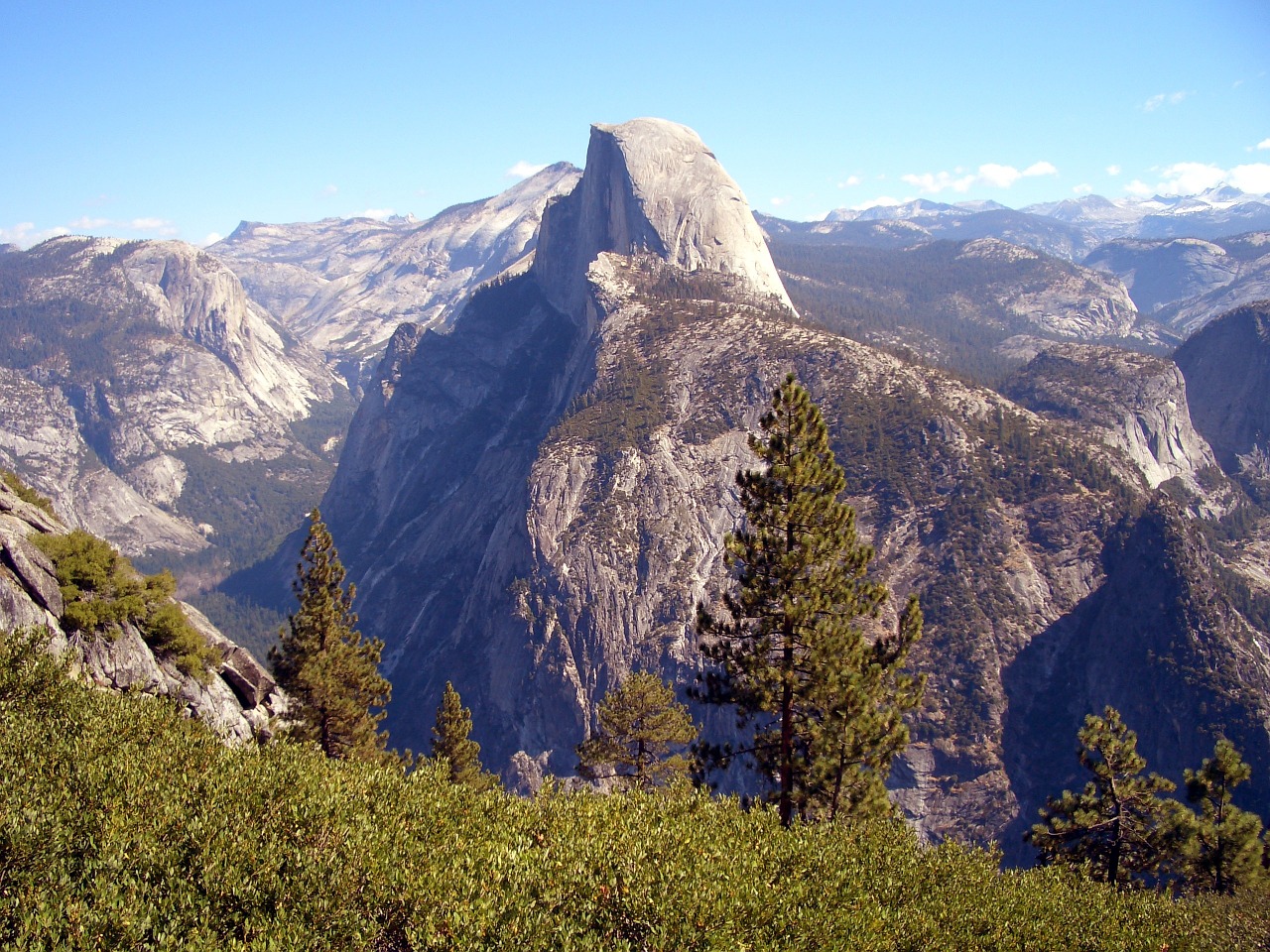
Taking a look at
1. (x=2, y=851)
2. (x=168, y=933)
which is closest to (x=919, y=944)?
(x=168, y=933)

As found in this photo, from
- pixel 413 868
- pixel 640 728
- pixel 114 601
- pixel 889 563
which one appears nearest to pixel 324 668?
pixel 114 601

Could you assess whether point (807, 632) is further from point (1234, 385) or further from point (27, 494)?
point (1234, 385)

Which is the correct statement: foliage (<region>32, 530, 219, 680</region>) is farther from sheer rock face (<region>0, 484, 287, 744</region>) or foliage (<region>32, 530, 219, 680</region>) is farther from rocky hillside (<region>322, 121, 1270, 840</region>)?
rocky hillside (<region>322, 121, 1270, 840</region>)

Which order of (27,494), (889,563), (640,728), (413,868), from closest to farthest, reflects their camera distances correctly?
(413,868) → (640,728) → (27,494) → (889,563)

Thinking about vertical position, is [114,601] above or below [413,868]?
above

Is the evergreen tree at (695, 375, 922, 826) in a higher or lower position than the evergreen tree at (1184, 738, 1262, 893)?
higher

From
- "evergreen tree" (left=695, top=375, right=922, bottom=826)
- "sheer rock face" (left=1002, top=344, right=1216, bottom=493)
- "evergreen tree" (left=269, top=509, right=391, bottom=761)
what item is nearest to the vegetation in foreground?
"evergreen tree" (left=695, top=375, right=922, bottom=826)

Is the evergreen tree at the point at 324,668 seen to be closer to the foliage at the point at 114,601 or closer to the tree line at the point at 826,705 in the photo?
the tree line at the point at 826,705
